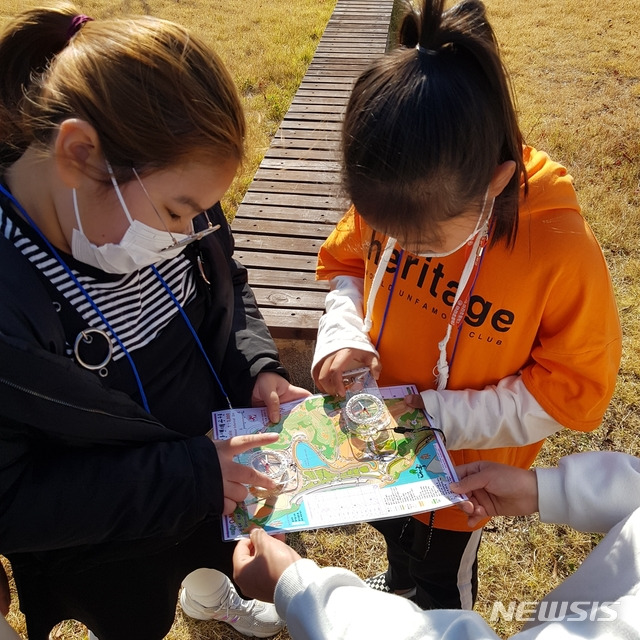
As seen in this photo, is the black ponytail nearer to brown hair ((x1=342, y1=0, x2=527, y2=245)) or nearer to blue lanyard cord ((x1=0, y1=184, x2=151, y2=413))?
blue lanyard cord ((x1=0, y1=184, x2=151, y2=413))

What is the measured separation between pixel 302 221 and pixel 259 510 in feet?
7.58

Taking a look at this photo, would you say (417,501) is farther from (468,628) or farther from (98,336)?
(98,336)

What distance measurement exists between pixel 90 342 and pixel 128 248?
0.76 feet

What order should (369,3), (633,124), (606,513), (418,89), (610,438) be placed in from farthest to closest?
(369,3) < (633,124) < (610,438) < (606,513) < (418,89)

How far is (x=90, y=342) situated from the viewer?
4.08ft

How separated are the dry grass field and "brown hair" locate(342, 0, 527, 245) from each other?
38 cm

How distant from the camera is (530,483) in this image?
1.35 m

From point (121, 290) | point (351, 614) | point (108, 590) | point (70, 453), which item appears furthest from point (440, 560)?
point (121, 290)

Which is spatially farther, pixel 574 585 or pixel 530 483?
pixel 530 483

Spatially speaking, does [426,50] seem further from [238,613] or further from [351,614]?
[238,613]

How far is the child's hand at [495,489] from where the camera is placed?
4.42 feet

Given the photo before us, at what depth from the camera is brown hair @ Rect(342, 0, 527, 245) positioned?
1.07m

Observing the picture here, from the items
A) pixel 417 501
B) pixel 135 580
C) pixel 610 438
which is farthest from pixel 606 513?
pixel 610 438

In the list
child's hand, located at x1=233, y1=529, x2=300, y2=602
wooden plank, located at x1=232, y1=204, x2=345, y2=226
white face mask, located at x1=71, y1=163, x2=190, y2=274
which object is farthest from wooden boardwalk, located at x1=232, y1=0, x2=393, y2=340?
child's hand, located at x1=233, y1=529, x2=300, y2=602
